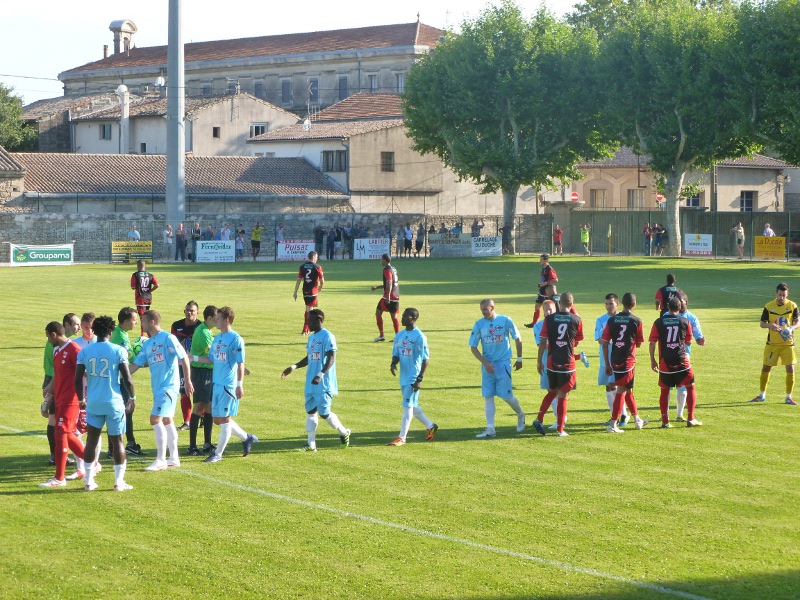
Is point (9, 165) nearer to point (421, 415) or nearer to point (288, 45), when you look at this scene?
point (288, 45)

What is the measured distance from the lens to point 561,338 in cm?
1513

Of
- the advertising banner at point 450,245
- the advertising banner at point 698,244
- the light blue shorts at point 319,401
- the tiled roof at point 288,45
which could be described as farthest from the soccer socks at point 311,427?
the tiled roof at point 288,45

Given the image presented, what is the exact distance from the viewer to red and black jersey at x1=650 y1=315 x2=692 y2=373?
1574 cm

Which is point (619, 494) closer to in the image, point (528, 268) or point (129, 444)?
point (129, 444)

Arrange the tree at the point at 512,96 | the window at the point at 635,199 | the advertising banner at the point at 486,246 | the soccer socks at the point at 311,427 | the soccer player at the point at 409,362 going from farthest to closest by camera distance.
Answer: the window at the point at 635,199
the advertising banner at the point at 486,246
the tree at the point at 512,96
the soccer player at the point at 409,362
the soccer socks at the point at 311,427

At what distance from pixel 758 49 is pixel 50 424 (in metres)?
49.5

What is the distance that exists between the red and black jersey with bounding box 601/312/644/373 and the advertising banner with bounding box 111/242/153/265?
47.1 m

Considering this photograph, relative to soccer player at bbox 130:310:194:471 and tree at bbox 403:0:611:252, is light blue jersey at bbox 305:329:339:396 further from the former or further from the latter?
tree at bbox 403:0:611:252

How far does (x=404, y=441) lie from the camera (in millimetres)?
14930

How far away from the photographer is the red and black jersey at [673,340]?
15.7 m

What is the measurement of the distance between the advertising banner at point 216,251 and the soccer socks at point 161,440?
1903 inches

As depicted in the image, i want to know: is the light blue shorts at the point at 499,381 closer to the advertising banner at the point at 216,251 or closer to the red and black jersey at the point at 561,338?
the red and black jersey at the point at 561,338

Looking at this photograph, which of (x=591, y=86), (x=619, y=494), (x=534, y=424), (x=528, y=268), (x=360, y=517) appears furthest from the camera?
(x=591, y=86)

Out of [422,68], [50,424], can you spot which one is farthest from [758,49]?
[50,424]
